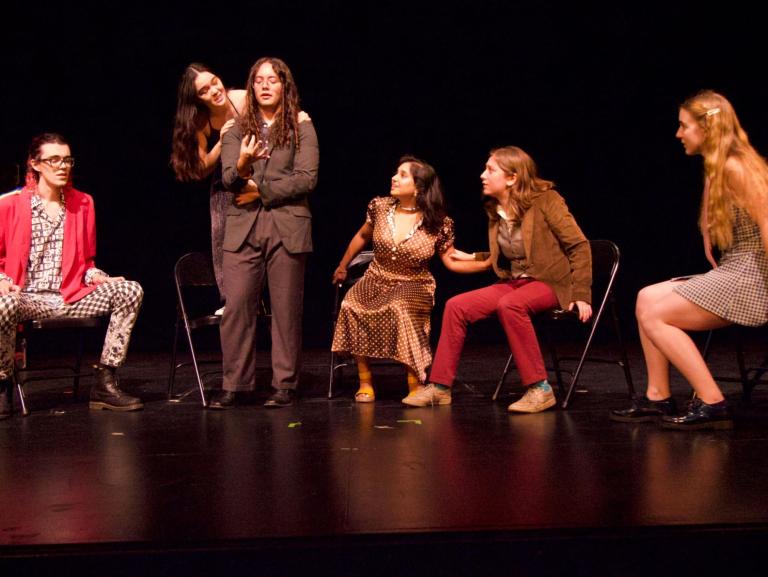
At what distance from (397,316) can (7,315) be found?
1693 mm

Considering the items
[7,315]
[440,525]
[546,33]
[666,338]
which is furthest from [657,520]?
[546,33]

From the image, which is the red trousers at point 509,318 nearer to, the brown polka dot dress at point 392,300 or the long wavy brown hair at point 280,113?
the brown polka dot dress at point 392,300

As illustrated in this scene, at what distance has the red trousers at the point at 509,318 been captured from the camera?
390cm

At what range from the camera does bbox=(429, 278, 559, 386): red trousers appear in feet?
12.8

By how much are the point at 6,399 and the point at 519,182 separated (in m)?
2.45

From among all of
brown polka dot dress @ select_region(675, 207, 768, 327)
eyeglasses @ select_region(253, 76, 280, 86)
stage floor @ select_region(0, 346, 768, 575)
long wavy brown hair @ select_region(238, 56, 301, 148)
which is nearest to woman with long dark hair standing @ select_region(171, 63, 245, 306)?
long wavy brown hair @ select_region(238, 56, 301, 148)

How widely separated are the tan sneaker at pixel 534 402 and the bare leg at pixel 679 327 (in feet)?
1.86

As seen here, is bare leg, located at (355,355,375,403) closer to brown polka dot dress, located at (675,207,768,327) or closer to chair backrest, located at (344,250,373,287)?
chair backrest, located at (344,250,373,287)

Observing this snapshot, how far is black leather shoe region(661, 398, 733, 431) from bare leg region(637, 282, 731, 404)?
31 mm

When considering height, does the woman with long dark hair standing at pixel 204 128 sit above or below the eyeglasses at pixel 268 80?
below

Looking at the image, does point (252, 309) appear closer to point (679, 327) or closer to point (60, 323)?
point (60, 323)

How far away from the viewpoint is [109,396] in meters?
4.07

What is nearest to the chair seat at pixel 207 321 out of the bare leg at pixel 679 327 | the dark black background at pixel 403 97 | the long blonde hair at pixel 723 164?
the bare leg at pixel 679 327

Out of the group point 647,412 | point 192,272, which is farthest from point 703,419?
point 192,272
